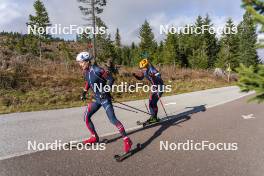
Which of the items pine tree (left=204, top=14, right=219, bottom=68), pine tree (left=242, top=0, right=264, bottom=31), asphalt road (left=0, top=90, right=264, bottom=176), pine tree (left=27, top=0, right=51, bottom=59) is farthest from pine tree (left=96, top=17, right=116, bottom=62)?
pine tree (left=204, top=14, right=219, bottom=68)

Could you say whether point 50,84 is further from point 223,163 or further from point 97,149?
point 223,163

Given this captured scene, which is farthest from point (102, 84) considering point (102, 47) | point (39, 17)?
point (39, 17)

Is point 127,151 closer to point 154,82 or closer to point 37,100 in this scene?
point 154,82

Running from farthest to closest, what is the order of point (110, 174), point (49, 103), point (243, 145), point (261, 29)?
1. point (49, 103)
2. point (243, 145)
3. point (110, 174)
4. point (261, 29)

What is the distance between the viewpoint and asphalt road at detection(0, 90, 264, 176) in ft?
16.6

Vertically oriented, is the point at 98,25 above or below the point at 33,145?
above

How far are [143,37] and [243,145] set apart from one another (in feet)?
189

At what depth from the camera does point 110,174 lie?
4.91 metres

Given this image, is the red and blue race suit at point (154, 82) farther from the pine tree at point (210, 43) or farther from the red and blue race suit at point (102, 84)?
the pine tree at point (210, 43)

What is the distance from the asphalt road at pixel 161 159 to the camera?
507 centimetres

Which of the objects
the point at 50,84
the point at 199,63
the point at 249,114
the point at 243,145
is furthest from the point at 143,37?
the point at 243,145

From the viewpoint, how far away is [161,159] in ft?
18.8

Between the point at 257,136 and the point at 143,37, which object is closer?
the point at 257,136

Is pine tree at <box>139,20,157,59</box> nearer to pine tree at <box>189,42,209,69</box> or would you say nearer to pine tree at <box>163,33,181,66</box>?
pine tree at <box>163,33,181,66</box>
